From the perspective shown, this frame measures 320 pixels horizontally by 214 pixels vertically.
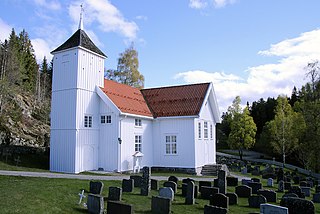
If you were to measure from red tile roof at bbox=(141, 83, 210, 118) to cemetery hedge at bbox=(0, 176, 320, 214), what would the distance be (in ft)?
39.1

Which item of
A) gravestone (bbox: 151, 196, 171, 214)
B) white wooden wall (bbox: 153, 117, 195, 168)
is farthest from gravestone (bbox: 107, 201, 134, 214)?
white wooden wall (bbox: 153, 117, 195, 168)

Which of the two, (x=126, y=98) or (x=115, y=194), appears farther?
(x=126, y=98)

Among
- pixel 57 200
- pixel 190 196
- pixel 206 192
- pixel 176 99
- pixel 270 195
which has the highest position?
pixel 176 99

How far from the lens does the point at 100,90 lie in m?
23.2

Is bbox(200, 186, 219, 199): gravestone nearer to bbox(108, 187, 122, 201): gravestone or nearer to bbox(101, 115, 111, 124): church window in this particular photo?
bbox(108, 187, 122, 201): gravestone

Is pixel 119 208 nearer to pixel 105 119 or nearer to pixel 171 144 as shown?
pixel 105 119

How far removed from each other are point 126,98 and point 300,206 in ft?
59.4

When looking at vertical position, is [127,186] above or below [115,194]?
below

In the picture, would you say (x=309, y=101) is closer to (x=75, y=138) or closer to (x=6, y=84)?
(x=75, y=138)

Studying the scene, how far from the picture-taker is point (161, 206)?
9.91 m

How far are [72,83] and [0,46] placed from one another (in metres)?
30.7

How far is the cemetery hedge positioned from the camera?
894 centimetres

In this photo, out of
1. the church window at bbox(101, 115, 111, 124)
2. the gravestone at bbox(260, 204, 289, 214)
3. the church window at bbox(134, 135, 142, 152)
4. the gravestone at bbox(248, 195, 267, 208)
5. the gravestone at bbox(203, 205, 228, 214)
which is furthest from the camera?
the church window at bbox(134, 135, 142, 152)

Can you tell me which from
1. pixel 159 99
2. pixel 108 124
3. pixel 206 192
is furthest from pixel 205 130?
pixel 206 192
